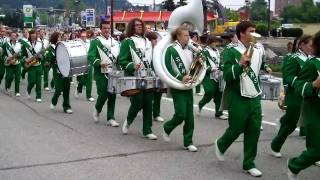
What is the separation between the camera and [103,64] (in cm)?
953

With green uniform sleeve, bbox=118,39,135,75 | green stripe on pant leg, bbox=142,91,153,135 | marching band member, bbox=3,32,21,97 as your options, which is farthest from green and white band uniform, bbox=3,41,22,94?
green stripe on pant leg, bbox=142,91,153,135

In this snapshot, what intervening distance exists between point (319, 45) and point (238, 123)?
131 centimetres

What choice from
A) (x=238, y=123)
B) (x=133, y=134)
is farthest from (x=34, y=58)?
(x=238, y=123)

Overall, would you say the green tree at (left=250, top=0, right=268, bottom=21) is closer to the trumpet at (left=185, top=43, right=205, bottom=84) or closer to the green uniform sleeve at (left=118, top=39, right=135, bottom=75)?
the green uniform sleeve at (left=118, top=39, right=135, bottom=75)

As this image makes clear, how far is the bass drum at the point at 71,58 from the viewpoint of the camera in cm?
1142

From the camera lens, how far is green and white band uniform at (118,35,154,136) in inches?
338

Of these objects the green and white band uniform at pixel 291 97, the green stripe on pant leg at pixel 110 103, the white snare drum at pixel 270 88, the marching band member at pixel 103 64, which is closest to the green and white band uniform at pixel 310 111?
the green and white band uniform at pixel 291 97

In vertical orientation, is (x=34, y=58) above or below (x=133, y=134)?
above

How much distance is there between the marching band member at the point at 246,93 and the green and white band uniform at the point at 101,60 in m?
3.65

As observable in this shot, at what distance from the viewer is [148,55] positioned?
8.91 meters

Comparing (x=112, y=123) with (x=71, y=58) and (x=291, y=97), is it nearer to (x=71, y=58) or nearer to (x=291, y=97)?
(x=71, y=58)

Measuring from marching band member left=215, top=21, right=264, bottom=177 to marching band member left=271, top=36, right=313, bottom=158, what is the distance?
2.47 feet

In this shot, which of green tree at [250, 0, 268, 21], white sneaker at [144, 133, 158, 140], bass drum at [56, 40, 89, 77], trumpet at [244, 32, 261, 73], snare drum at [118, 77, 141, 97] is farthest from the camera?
green tree at [250, 0, 268, 21]

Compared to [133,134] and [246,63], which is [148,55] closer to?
[133,134]
